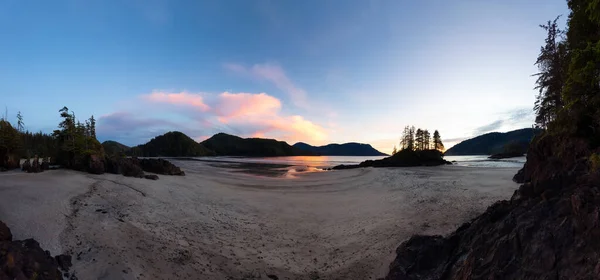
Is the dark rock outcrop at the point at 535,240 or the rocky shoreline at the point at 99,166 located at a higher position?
the rocky shoreline at the point at 99,166

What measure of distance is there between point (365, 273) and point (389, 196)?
9.68m

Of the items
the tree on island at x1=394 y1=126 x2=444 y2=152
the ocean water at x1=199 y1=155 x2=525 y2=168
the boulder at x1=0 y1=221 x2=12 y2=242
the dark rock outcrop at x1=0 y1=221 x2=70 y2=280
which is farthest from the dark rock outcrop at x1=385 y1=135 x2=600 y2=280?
the tree on island at x1=394 y1=126 x2=444 y2=152

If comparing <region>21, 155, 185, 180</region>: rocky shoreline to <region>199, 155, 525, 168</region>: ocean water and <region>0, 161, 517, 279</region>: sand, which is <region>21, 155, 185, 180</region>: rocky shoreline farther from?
<region>199, 155, 525, 168</region>: ocean water

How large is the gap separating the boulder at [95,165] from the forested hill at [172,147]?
13487 cm

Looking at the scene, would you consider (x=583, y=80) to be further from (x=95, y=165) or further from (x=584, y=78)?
(x=95, y=165)

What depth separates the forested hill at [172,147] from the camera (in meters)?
148

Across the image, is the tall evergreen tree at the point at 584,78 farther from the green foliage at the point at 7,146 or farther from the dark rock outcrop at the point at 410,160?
the dark rock outcrop at the point at 410,160

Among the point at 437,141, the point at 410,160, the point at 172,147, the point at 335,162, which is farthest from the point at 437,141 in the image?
the point at 172,147

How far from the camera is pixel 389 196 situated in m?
17.1

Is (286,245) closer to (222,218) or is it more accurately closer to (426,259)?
(222,218)

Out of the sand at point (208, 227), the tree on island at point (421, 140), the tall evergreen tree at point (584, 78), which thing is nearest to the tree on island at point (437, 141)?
the tree on island at point (421, 140)

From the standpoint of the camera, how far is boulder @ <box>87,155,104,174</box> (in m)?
14.9

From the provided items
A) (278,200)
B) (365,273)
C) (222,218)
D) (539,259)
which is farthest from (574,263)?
(278,200)

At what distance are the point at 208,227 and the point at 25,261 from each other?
6.13 metres
